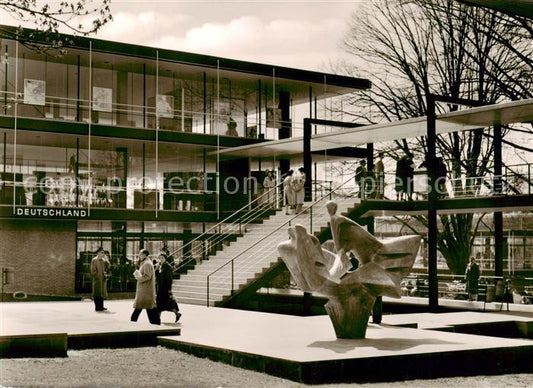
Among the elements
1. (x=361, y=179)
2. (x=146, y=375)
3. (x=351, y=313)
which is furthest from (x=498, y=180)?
(x=146, y=375)

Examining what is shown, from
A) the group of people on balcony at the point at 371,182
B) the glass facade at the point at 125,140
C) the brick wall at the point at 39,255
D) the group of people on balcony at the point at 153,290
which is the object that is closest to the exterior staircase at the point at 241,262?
the group of people on balcony at the point at 371,182

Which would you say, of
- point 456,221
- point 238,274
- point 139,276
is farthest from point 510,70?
point 139,276

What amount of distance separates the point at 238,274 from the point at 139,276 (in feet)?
26.5

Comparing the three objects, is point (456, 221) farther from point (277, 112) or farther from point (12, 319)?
point (12, 319)

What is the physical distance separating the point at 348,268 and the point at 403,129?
12.9 m

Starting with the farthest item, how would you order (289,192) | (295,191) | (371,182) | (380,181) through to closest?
(371,182) < (380,181) < (289,192) < (295,191)

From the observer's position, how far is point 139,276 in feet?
57.7

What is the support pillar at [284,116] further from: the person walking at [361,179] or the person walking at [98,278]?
the person walking at [98,278]

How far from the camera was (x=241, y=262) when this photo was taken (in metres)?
26.7

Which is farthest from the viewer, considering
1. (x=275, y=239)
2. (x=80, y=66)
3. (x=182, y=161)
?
(x=182, y=161)

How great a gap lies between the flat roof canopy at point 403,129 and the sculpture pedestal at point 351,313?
9.63 meters

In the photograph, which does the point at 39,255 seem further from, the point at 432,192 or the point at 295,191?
the point at 432,192

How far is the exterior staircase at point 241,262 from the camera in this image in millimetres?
24688

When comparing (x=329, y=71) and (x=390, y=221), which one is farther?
(x=390, y=221)
